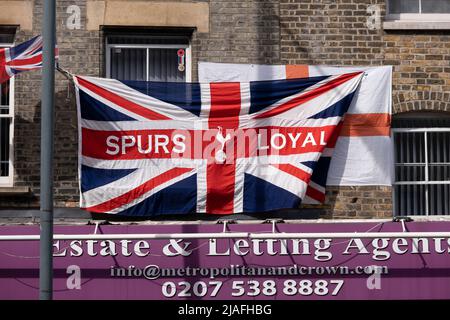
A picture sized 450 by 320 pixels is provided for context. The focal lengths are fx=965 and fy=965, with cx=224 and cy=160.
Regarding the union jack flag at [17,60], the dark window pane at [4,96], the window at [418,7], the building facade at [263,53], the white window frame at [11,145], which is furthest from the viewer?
the window at [418,7]

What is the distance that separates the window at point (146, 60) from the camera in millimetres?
12242

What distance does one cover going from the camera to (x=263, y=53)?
12.1 meters

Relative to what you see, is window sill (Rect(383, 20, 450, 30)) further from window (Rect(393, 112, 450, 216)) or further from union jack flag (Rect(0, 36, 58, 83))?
union jack flag (Rect(0, 36, 58, 83))

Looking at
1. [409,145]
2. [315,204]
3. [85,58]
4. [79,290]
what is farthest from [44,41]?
[409,145]

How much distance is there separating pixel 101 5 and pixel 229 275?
3.71 metres

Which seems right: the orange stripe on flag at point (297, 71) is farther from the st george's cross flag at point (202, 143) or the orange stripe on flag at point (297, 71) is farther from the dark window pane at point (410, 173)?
the dark window pane at point (410, 173)

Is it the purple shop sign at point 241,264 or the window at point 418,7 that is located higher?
the window at point 418,7

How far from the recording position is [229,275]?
452 inches

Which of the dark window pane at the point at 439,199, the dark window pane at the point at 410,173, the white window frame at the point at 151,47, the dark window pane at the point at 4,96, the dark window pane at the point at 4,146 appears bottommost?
the dark window pane at the point at 439,199

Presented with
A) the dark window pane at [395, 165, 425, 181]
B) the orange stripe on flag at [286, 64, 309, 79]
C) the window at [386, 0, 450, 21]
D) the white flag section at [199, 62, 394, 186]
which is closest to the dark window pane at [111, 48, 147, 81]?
the white flag section at [199, 62, 394, 186]

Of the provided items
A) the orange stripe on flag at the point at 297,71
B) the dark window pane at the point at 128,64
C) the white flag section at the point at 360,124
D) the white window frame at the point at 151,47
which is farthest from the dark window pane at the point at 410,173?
the dark window pane at the point at 128,64

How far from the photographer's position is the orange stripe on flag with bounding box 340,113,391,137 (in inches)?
470

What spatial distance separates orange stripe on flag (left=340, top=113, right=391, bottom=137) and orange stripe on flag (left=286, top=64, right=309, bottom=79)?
29.2 inches

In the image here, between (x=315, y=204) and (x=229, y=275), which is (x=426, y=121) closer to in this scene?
(x=315, y=204)
